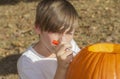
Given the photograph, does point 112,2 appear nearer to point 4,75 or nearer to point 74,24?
point 4,75

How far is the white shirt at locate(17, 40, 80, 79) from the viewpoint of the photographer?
2.95m

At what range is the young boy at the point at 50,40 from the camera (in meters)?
2.69

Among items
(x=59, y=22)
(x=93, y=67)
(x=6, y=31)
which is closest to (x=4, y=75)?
(x=6, y=31)

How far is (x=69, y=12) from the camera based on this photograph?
9.47 ft

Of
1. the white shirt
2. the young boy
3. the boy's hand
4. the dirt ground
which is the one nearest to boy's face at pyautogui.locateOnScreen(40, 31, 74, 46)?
the young boy

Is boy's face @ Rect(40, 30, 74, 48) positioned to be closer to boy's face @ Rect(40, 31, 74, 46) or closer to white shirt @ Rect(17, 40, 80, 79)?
boy's face @ Rect(40, 31, 74, 46)

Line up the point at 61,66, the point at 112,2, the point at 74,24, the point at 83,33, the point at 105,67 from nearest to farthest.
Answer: the point at 105,67 < the point at 61,66 < the point at 74,24 < the point at 83,33 < the point at 112,2

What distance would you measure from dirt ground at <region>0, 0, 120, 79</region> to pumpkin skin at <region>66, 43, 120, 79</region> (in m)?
2.03

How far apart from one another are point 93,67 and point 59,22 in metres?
0.52

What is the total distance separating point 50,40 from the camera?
2.76 meters

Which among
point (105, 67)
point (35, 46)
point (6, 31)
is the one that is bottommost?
point (6, 31)

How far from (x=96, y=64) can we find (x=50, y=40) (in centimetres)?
44

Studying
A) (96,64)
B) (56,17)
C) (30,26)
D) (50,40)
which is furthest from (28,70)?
(30,26)

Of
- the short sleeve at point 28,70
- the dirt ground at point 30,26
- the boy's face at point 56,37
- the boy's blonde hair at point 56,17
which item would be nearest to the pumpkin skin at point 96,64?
the boy's face at point 56,37
